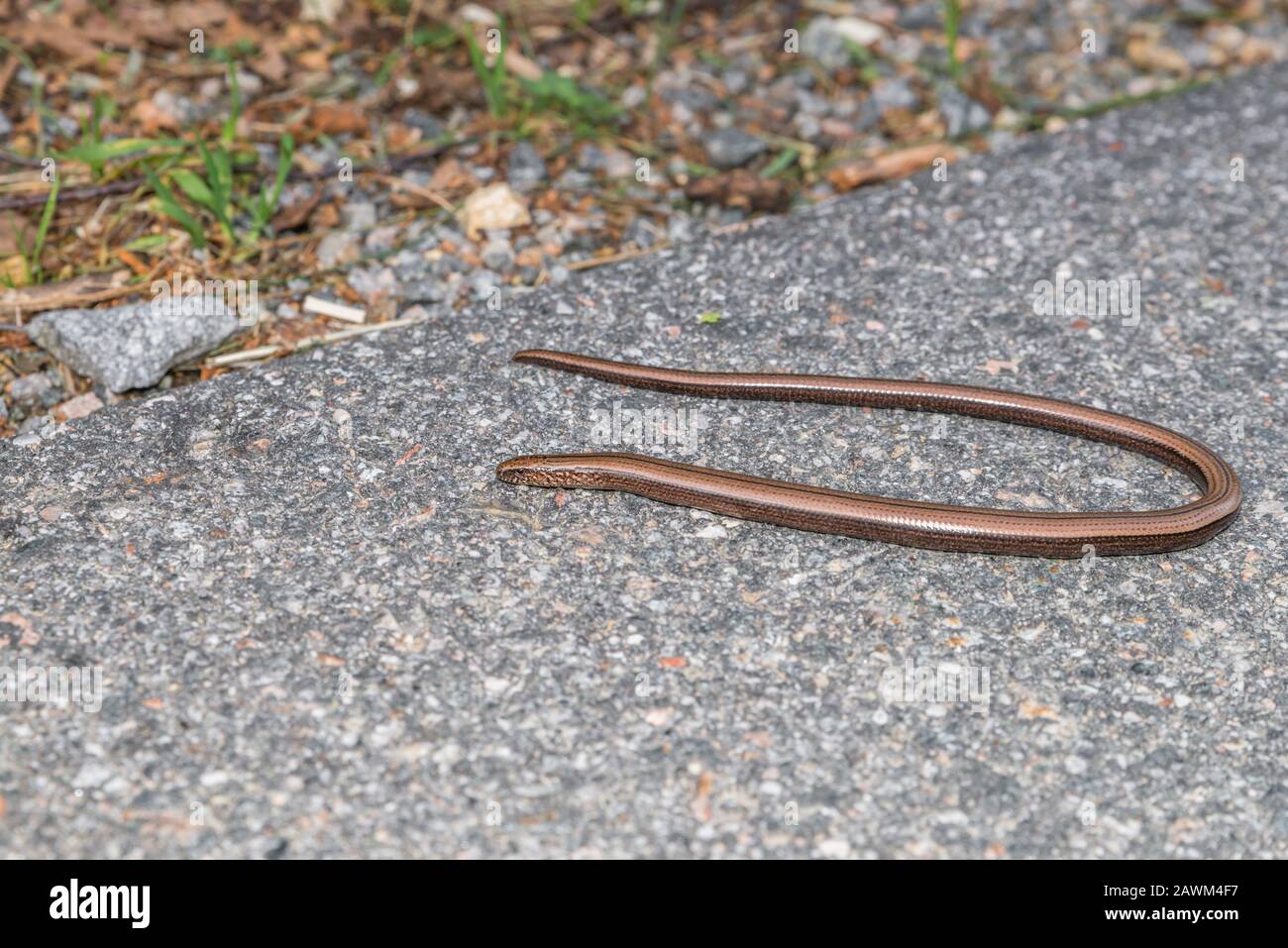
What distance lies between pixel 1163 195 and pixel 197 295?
11.1ft

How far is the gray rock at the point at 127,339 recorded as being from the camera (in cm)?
379

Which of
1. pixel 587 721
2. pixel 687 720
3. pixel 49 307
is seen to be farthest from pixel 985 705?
pixel 49 307

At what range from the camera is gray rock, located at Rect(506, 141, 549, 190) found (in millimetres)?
4766

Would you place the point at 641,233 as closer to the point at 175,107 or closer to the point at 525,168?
the point at 525,168

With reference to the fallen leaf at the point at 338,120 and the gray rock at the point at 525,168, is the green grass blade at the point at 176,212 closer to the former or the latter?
the fallen leaf at the point at 338,120

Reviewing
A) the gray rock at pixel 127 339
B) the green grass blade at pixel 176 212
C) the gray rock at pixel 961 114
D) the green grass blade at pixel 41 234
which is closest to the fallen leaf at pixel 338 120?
the green grass blade at pixel 176 212

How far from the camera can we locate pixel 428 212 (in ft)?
15.1

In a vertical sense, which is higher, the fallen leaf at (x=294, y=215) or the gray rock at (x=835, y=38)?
the gray rock at (x=835, y=38)

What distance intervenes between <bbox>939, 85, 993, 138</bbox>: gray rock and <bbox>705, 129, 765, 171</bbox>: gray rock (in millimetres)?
783

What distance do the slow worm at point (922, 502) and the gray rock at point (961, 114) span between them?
1.79m

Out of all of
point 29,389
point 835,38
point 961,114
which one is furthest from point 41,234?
point 961,114

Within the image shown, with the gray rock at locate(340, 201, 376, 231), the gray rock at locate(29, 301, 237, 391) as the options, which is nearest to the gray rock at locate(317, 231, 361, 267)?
the gray rock at locate(340, 201, 376, 231)

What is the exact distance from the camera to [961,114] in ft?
17.0

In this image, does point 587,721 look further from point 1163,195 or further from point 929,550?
point 1163,195
